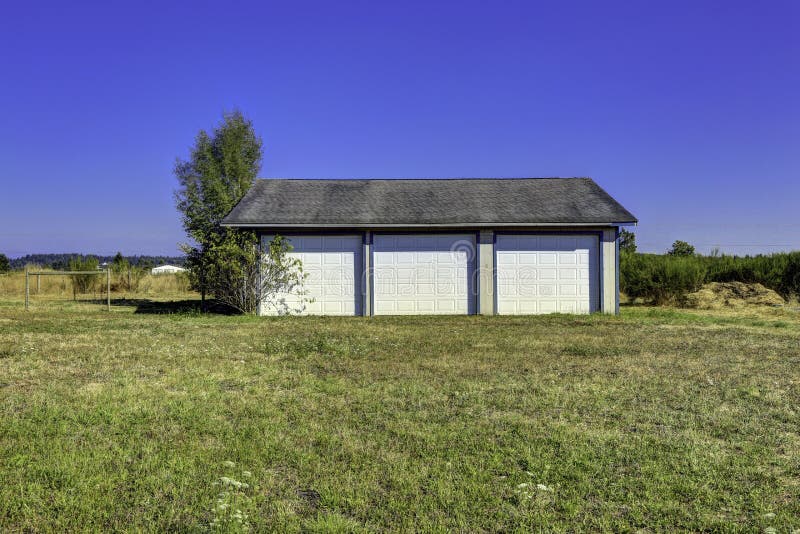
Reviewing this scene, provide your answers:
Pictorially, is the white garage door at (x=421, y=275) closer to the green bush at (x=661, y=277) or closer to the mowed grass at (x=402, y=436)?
the mowed grass at (x=402, y=436)

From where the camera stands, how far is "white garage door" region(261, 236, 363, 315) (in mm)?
16703

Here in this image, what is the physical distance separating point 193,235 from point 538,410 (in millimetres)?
13986

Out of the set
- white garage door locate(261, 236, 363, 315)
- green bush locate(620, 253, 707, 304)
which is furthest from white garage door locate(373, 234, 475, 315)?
green bush locate(620, 253, 707, 304)

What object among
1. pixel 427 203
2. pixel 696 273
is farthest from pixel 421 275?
pixel 696 273

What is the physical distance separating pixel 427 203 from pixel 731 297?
1188cm

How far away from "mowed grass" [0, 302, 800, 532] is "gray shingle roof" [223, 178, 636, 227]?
6.88 m

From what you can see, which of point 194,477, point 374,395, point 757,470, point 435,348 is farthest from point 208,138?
point 757,470

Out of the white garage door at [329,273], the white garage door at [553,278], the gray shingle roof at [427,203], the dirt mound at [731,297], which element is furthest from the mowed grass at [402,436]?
the dirt mound at [731,297]

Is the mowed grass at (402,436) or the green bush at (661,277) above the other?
the green bush at (661,277)

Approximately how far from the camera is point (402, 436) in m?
5.05

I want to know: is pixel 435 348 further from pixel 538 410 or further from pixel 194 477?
pixel 194 477

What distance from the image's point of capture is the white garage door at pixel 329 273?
658 inches

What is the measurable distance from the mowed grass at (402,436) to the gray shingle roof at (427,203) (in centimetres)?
688

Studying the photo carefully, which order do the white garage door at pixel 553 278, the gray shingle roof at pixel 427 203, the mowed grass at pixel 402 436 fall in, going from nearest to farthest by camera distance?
1. the mowed grass at pixel 402 436
2. the gray shingle roof at pixel 427 203
3. the white garage door at pixel 553 278
